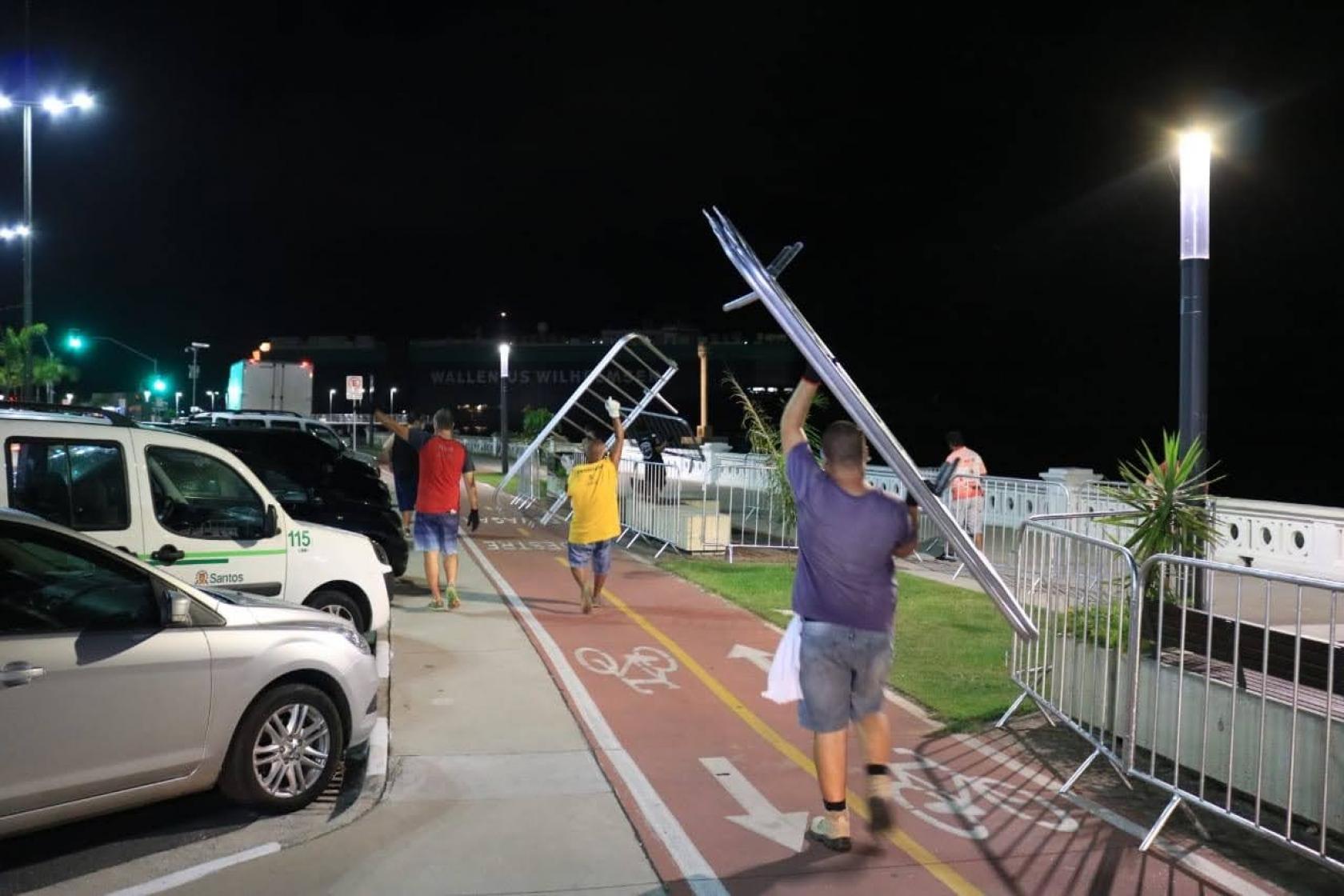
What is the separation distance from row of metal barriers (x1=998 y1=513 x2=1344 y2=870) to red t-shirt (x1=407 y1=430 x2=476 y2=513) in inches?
222

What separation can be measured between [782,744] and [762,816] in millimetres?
1294

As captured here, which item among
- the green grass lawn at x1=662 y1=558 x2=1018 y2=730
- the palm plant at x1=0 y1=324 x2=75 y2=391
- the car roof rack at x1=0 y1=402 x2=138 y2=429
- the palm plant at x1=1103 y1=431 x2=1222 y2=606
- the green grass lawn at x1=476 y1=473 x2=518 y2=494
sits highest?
the palm plant at x1=0 y1=324 x2=75 y2=391

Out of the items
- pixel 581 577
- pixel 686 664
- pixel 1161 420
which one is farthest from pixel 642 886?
pixel 1161 420

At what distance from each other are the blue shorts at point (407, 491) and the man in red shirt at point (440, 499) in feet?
12.8

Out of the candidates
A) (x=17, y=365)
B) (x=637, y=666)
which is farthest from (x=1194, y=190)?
(x=17, y=365)

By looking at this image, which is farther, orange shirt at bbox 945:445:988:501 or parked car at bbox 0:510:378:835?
orange shirt at bbox 945:445:988:501

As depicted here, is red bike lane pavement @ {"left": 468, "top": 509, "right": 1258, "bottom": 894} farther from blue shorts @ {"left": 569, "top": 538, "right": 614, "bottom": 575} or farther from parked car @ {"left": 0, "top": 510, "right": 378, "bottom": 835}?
parked car @ {"left": 0, "top": 510, "right": 378, "bottom": 835}

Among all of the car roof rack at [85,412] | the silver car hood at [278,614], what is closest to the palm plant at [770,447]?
the car roof rack at [85,412]

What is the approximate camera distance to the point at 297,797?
550cm

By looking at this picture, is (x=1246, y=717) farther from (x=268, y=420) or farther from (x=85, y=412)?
(x=268, y=420)

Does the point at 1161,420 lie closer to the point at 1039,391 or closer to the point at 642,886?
the point at 1039,391

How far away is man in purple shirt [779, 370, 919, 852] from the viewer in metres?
4.64

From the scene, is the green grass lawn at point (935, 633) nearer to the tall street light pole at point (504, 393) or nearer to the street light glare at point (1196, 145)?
the street light glare at point (1196, 145)

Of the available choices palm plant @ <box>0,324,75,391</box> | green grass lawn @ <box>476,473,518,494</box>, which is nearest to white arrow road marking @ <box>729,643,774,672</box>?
green grass lawn @ <box>476,473,518,494</box>
